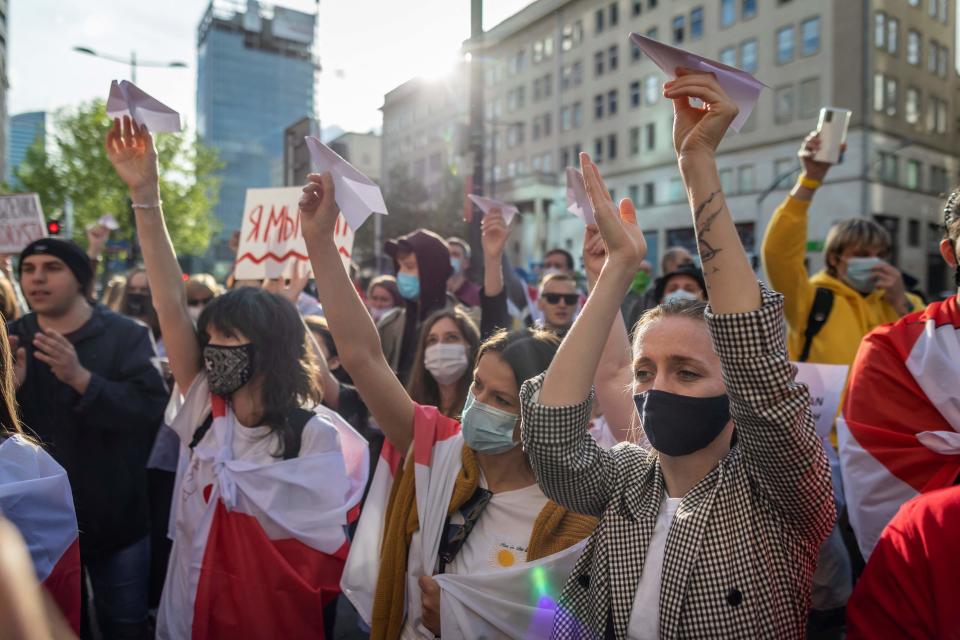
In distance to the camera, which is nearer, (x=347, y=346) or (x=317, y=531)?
(x=347, y=346)

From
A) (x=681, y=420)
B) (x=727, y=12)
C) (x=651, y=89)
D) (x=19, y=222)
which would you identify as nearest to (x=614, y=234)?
(x=681, y=420)

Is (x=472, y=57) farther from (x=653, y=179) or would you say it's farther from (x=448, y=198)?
(x=653, y=179)

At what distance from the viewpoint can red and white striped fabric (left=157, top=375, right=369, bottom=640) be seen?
8.38 ft

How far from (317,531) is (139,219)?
4.57 ft

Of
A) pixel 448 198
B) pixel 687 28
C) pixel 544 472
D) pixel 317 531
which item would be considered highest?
pixel 687 28

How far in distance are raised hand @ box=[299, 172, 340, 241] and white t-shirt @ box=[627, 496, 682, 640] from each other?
1396 millimetres

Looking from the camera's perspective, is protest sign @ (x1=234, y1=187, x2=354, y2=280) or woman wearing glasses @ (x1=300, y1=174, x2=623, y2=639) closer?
woman wearing glasses @ (x1=300, y1=174, x2=623, y2=639)

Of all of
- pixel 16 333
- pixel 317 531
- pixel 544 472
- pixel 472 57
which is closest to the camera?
pixel 544 472

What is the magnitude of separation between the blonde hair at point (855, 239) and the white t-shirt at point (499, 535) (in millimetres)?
2637

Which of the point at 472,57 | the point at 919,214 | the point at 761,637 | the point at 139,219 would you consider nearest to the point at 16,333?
the point at 139,219

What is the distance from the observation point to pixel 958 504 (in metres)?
1.48

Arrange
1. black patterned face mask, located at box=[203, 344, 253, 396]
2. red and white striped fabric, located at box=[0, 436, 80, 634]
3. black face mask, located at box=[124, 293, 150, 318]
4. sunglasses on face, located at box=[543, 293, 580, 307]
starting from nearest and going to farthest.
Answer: red and white striped fabric, located at box=[0, 436, 80, 634], black patterned face mask, located at box=[203, 344, 253, 396], sunglasses on face, located at box=[543, 293, 580, 307], black face mask, located at box=[124, 293, 150, 318]

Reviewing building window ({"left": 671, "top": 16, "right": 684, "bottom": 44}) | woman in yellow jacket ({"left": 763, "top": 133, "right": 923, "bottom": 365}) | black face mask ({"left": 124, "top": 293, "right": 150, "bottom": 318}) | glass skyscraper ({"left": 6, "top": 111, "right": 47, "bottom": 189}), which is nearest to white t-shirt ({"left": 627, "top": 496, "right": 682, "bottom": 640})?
woman in yellow jacket ({"left": 763, "top": 133, "right": 923, "bottom": 365})

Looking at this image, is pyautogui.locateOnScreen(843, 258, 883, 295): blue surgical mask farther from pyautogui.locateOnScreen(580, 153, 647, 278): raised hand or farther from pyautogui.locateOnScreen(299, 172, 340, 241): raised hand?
pyautogui.locateOnScreen(299, 172, 340, 241): raised hand
